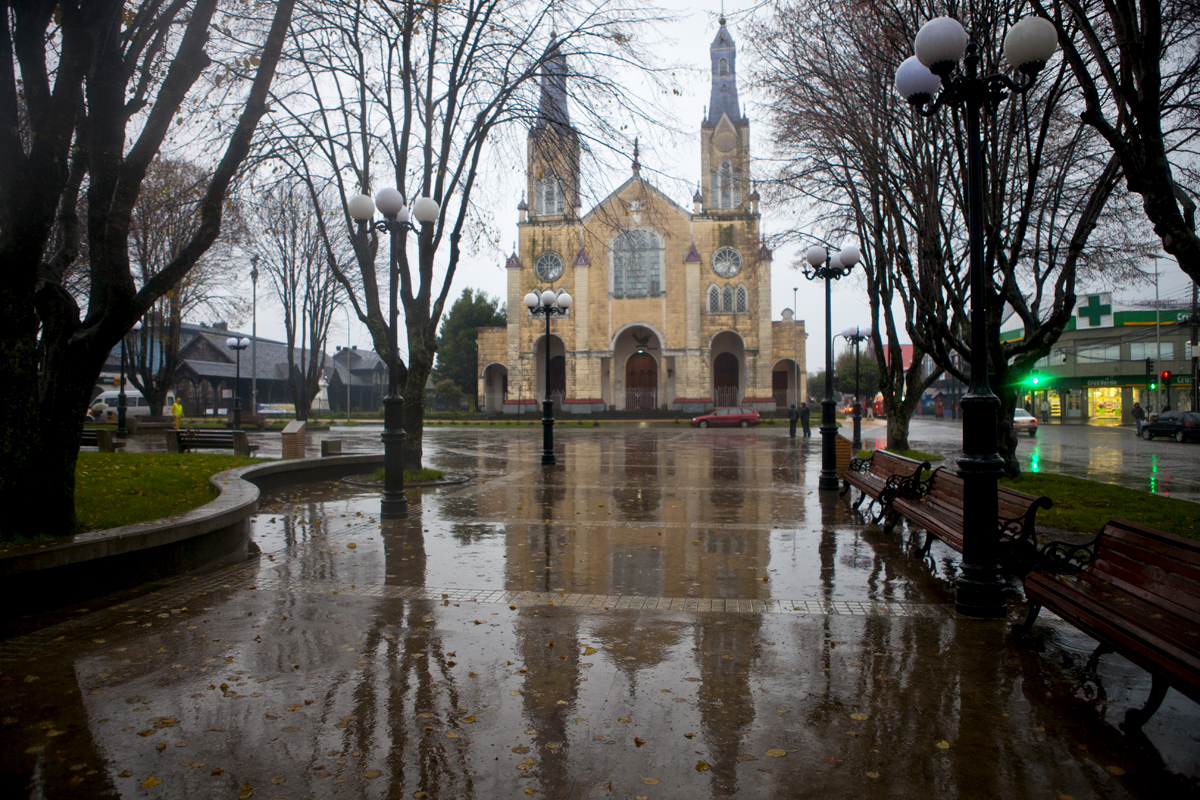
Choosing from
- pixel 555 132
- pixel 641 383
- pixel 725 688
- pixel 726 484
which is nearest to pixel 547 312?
pixel 555 132

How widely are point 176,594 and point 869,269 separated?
1654 centimetres

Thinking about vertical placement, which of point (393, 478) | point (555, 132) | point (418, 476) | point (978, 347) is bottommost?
point (418, 476)

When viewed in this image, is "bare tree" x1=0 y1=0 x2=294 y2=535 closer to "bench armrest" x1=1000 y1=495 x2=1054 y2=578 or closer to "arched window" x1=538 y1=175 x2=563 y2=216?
"bench armrest" x1=1000 y1=495 x2=1054 y2=578

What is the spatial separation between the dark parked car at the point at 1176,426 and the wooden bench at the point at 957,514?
2753 cm

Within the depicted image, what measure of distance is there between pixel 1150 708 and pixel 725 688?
197 centimetres

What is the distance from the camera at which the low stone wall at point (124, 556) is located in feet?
17.0

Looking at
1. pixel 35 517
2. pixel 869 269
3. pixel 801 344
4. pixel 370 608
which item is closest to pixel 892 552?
pixel 370 608

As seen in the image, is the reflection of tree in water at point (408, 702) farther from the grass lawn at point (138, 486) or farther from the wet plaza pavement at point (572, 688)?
the grass lawn at point (138, 486)

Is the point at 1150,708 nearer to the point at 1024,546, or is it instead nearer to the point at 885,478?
the point at 1024,546

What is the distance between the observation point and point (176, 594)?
5891 mm

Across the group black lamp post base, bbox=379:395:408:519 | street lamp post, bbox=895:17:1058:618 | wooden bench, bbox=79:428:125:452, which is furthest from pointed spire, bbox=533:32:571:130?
wooden bench, bbox=79:428:125:452

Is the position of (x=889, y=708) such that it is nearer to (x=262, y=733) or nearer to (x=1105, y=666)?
(x=1105, y=666)

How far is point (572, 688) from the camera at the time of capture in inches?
156

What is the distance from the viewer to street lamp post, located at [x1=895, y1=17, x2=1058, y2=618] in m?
5.29
